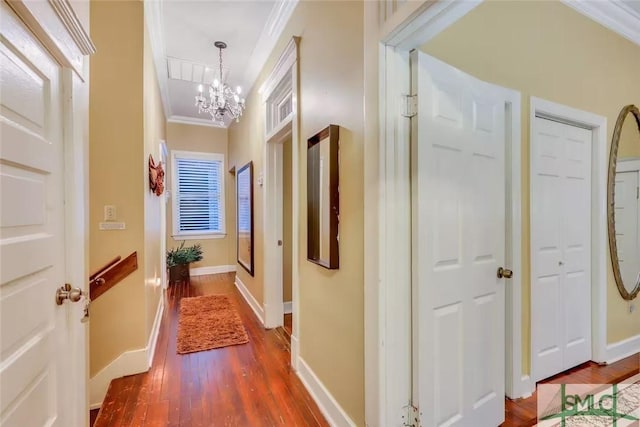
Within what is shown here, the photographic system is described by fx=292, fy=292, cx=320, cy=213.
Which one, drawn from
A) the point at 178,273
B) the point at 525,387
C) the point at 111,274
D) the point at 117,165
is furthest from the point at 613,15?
the point at 178,273

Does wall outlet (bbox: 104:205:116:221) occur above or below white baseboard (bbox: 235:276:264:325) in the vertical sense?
above

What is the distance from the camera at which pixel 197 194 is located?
6.04 m

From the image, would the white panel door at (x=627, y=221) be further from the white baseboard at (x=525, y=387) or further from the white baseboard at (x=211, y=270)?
the white baseboard at (x=211, y=270)

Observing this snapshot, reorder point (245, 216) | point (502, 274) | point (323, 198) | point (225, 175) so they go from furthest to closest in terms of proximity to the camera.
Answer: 1. point (225, 175)
2. point (245, 216)
3. point (323, 198)
4. point (502, 274)

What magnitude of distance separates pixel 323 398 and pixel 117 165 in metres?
2.34

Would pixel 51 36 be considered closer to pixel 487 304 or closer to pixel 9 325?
pixel 9 325

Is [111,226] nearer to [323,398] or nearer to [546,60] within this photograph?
[323,398]

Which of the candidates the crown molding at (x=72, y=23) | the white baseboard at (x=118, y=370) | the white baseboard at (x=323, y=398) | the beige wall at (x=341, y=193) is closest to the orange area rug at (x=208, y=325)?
the white baseboard at (x=118, y=370)

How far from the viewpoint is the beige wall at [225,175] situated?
18.9 ft

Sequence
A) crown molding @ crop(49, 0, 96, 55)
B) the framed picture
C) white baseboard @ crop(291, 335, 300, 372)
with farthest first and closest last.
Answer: the framed picture
white baseboard @ crop(291, 335, 300, 372)
crown molding @ crop(49, 0, 96, 55)

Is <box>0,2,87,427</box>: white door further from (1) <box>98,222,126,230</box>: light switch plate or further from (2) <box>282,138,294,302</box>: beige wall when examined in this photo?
(2) <box>282,138,294,302</box>: beige wall

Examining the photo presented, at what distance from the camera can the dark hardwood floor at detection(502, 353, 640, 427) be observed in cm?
184

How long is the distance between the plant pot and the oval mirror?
584 cm

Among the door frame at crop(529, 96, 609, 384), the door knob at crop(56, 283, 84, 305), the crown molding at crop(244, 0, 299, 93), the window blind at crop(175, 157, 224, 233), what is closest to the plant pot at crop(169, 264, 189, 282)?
the window blind at crop(175, 157, 224, 233)
